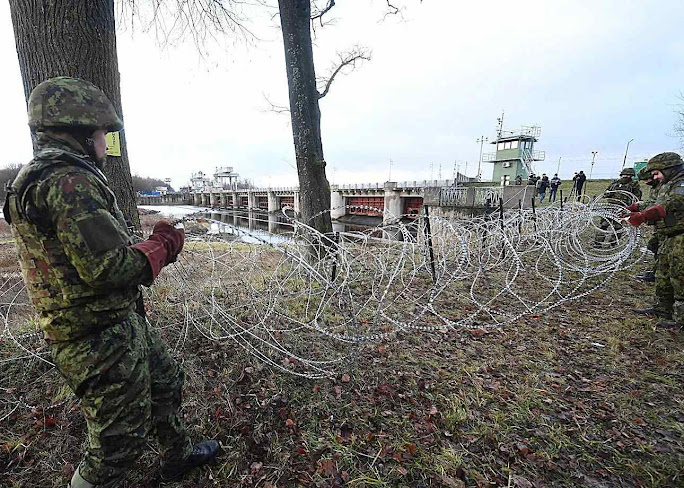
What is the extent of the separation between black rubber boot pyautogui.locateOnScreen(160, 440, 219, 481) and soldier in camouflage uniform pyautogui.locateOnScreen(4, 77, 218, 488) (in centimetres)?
47

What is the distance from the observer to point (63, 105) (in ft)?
4.84

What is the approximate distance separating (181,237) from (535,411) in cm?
323

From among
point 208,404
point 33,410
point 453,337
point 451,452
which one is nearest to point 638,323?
point 453,337

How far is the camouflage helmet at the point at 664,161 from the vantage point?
164 inches

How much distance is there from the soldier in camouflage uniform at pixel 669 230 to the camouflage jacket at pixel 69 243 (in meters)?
5.44

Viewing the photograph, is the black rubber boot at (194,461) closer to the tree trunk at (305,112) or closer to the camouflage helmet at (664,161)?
the tree trunk at (305,112)

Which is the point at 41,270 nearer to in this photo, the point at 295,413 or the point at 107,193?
the point at 107,193

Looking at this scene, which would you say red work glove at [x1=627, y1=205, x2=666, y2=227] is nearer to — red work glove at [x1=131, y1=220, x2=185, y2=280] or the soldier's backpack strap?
red work glove at [x1=131, y1=220, x2=185, y2=280]

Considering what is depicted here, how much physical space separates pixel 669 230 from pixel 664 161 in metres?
1.02

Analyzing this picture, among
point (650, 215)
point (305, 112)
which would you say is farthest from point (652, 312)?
point (305, 112)

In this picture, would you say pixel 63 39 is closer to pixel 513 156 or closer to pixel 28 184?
pixel 28 184

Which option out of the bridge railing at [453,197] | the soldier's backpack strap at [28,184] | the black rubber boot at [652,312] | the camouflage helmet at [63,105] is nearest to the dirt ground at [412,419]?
the black rubber boot at [652,312]

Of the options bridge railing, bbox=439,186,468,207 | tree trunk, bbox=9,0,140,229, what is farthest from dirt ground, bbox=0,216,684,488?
bridge railing, bbox=439,186,468,207

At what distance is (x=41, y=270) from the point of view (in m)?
1.47
